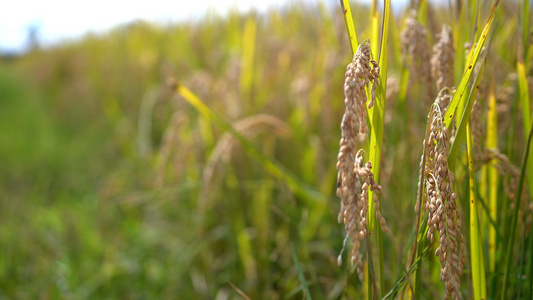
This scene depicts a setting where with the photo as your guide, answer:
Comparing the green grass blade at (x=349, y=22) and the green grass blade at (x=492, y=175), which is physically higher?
the green grass blade at (x=349, y=22)

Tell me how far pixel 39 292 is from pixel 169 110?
2.05 metres

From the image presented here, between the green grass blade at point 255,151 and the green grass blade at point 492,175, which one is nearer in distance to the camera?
the green grass blade at point 492,175

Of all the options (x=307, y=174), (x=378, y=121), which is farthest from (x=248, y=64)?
(x=378, y=121)

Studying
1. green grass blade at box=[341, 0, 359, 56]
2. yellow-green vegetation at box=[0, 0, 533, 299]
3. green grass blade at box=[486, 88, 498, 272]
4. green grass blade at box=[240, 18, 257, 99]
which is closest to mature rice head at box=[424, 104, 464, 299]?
yellow-green vegetation at box=[0, 0, 533, 299]

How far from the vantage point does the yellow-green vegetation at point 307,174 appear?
2.14ft

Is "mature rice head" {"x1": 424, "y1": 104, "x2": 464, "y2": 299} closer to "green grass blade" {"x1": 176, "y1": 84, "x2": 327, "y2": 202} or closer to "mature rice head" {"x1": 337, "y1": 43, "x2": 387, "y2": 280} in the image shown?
"mature rice head" {"x1": 337, "y1": 43, "x2": 387, "y2": 280}

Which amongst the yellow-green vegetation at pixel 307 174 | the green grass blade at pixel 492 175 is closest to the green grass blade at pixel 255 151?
the yellow-green vegetation at pixel 307 174

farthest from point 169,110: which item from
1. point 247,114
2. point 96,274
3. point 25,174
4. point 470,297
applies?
point 470,297

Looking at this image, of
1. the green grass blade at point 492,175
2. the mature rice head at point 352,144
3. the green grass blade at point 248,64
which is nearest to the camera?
the mature rice head at point 352,144

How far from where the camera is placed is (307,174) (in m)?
1.86

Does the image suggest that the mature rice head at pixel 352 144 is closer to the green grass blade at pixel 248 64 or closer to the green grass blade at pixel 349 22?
the green grass blade at pixel 349 22

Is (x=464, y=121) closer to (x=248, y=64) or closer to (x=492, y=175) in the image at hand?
(x=492, y=175)

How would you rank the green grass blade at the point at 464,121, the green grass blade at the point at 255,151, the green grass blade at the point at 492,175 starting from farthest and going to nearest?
the green grass blade at the point at 255,151 → the green grass blade at the point at 492,175 → the green grass blade at the point at 464,121

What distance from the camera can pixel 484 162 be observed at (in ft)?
2.65
